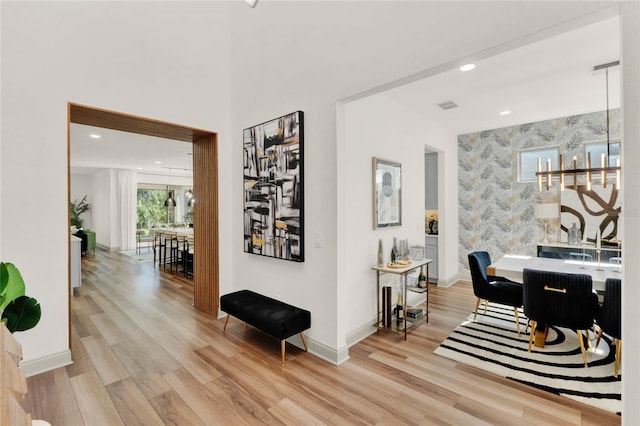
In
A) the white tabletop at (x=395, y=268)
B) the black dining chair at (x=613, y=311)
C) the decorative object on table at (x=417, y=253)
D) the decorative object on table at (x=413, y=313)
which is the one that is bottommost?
the decorative object on table at (x=413, y=313)

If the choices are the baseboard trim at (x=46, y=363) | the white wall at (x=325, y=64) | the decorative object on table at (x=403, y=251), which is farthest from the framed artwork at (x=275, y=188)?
the baseboard trim at (x=46, y=363)

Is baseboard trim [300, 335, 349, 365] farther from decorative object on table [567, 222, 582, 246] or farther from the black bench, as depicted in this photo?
decorative object on table [567, 222, 582, 246]

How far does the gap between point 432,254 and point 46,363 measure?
5305 mm

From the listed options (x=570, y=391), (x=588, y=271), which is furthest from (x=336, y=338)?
(x=588, y=271)

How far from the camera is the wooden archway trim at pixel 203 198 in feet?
11.3

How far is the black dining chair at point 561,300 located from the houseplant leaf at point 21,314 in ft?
12.8

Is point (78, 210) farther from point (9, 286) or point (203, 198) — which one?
point (9, 286)

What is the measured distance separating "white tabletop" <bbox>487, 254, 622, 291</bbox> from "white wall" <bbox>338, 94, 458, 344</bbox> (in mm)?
1199

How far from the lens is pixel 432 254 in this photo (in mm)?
5375

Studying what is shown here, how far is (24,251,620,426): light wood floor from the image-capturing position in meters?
1.97

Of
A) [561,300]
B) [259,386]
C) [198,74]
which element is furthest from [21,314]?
[561,300]

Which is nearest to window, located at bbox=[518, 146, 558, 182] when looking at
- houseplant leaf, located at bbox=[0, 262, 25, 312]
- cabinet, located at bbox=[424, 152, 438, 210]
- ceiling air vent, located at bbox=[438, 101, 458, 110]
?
cabinet, located at bbox=[424, 152, 438, 210]

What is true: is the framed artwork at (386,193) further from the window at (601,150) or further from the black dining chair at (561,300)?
the window at (601,150)

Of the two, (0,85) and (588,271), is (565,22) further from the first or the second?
(0,85)
